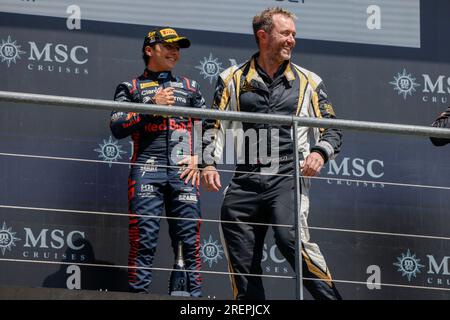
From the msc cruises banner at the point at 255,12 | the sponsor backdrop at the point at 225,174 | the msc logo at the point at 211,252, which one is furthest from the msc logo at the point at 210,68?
the msc logo at the point at 211,252

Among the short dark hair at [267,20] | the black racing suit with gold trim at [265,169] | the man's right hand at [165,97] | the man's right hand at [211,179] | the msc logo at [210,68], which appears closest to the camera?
the black racing suit with gold trim at [265,169]

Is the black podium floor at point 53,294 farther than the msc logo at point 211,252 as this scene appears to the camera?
No

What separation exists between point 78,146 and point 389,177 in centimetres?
199

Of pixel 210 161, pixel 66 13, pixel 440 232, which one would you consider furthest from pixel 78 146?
pixel 440 232

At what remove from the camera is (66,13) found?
8586 millimetres

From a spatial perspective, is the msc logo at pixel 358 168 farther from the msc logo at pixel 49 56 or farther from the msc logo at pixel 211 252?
the msc logo at pixel 49 56

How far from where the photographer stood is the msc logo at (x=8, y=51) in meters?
8.41

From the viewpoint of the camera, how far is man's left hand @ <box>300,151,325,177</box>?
671 cm

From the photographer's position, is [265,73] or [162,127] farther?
[162,127]

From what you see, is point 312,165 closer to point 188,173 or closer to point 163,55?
point 188,173

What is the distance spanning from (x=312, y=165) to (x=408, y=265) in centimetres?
214

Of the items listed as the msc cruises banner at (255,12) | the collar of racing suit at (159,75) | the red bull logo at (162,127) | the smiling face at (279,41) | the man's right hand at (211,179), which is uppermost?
the msc cruises banner at (255,12)

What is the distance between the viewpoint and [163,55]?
759 cm

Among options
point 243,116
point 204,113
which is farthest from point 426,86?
point 204,113
